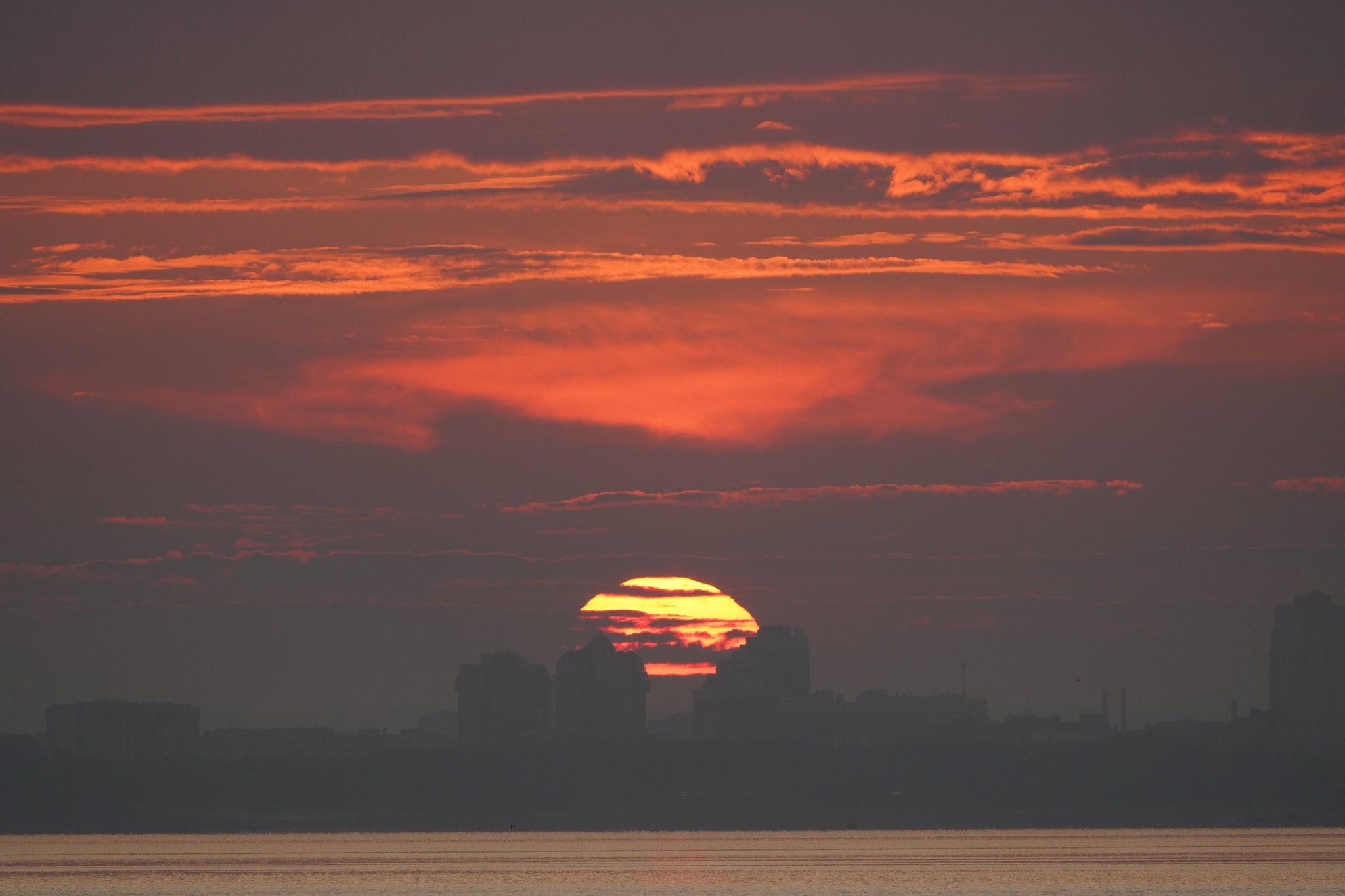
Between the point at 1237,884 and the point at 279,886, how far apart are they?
85013 millimetres

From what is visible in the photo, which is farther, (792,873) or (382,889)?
(792,873)

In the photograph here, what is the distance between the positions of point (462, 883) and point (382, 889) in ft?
33.7

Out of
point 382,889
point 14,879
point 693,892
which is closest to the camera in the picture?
point 693,892

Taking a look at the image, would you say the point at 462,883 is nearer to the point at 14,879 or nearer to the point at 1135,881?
the point at 14,879

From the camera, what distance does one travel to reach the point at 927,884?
568ft

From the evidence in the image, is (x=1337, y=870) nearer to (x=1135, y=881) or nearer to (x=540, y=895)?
(x=1135, y=881)

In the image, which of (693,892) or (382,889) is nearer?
→ (693,892)

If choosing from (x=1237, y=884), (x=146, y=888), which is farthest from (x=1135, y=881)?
(x=146, y=888)

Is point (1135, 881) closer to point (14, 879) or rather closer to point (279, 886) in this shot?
point (279, 886)

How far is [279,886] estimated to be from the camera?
176 meters

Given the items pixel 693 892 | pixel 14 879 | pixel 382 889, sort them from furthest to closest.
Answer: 1. pixel 14 879
2. pixel 382 889
3. pixel 693 892

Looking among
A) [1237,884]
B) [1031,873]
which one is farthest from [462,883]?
[1237,884]

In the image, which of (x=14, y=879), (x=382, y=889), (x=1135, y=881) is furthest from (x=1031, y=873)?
(x=14, y=879)

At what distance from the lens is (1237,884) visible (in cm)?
16950
